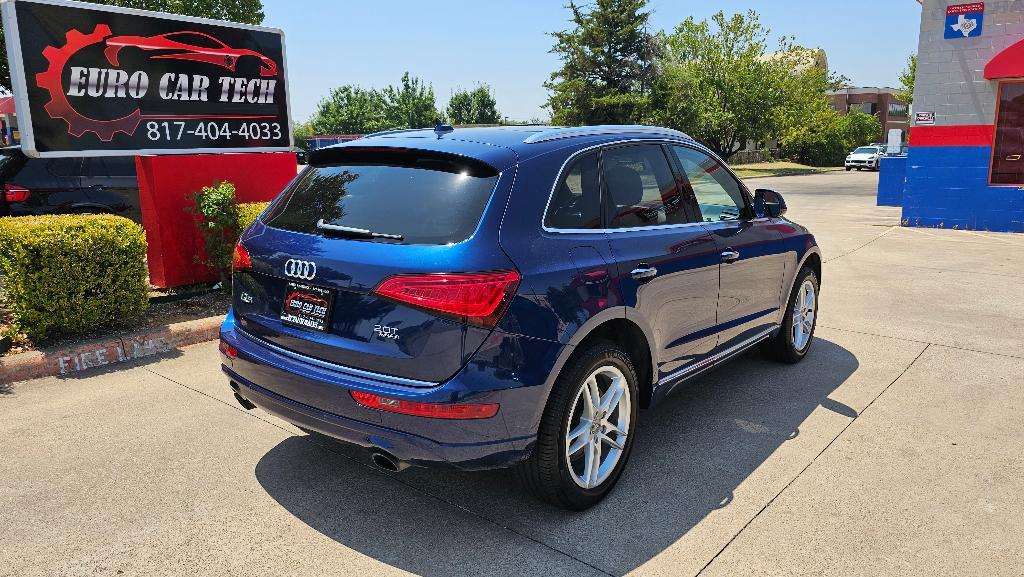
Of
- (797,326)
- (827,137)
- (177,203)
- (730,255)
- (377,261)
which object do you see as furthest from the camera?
(827,137)

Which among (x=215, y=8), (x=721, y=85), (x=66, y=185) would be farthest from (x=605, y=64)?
(x=66, y=185)

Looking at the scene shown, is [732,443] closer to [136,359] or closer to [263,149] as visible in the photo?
[136,359]

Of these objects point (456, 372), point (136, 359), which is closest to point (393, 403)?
point (456, 372)

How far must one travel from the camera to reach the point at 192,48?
24.4 ft

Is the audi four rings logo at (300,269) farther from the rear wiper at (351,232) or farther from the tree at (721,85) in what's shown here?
the tree at (721,85)

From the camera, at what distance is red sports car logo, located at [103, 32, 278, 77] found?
6863 mm

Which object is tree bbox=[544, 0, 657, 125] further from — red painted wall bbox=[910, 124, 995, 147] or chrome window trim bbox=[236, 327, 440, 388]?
chrome window trim bbox=[236, 327, 440, 388]

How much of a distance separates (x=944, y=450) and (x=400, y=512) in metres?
3.05

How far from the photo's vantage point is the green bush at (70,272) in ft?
17.7

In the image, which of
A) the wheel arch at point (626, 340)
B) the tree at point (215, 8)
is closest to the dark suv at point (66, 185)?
the wheel arch at point (626, 340)

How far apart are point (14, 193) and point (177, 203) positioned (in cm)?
325

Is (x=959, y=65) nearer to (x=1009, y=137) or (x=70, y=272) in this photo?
(x=1009, y=137)

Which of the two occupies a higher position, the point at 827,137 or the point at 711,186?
the point at 827,137

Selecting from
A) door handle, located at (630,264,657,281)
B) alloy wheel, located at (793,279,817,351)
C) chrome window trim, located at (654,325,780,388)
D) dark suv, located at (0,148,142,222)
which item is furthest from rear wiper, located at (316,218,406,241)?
dark suv, located at (0,148,142,222)
